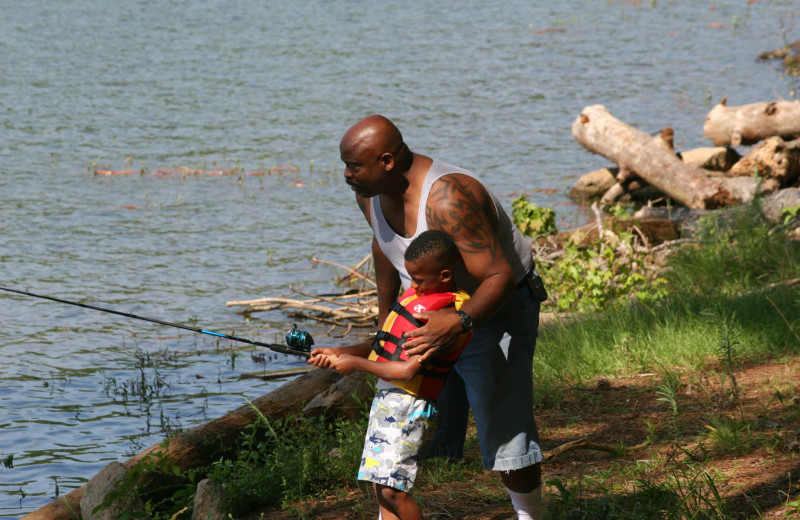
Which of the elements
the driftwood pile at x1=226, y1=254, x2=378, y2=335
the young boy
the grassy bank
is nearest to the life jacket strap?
the young boy

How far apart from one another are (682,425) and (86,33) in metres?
24.7

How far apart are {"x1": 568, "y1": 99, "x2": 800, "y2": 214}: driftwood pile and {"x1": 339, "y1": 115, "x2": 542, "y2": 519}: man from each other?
763cm

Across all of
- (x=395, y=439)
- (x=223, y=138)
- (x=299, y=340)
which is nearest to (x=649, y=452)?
(x=395, y=439)

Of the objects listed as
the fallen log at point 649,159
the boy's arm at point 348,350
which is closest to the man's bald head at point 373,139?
the boy's arm at point 348,350

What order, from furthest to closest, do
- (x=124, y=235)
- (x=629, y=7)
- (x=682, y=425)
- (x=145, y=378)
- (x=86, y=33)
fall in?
(x=629, y=7), (x=86, y=33), (x=124, y=235), (x=145, y=378), (x=682, y=425)

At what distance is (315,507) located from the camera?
546 cm

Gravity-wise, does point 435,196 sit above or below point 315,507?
above

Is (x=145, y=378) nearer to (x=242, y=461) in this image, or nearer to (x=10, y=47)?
(x=242, y=461)

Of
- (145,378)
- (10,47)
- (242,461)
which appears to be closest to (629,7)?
(10,47)

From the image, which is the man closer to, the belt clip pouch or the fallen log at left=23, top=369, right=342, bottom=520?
the belt clip pouch

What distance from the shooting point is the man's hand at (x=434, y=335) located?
156 inches

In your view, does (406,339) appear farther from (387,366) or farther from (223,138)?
(223,138)

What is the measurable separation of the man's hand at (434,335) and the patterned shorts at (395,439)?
23 cm

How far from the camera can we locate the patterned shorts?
4086 millimetres
